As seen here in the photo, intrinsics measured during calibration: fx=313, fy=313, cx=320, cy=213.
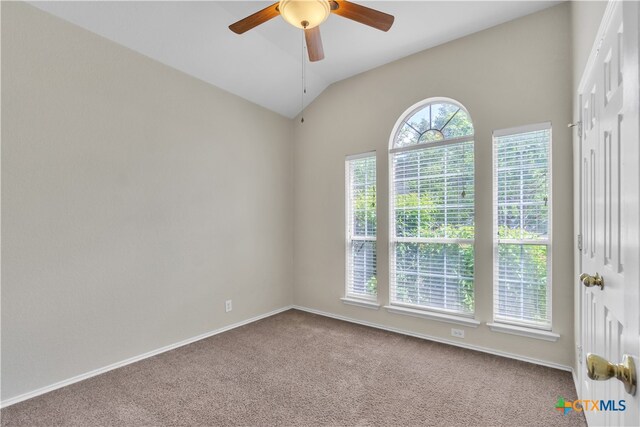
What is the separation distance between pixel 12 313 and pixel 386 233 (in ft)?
10.7

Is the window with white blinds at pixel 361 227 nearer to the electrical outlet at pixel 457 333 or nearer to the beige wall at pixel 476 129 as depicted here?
the beige wall at pixel 476 129

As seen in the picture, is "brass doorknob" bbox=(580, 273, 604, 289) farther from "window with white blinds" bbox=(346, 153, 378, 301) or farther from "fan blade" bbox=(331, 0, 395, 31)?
"window with white blinds" bbox=(346, 153, 378, 301)

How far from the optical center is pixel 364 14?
6.53 feet

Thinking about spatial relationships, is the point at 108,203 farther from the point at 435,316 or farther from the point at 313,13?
the point at 435,316

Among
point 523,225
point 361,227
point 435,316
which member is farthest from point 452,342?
point 361,227

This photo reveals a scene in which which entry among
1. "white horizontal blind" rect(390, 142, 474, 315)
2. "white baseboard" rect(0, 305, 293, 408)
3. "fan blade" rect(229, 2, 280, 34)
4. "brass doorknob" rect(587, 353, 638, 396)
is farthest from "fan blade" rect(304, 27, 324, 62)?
"white baseboard" rect(0, 305, 293, 408)

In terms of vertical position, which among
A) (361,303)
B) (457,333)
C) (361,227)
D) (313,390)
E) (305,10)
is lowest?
(313,390)

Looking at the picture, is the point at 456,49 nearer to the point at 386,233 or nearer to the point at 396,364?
the point at 386,233

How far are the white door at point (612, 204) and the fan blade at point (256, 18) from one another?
1720 mm

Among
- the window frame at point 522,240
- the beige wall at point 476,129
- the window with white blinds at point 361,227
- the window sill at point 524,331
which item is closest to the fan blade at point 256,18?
the beige wall at point 476,129

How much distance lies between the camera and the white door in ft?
1.96

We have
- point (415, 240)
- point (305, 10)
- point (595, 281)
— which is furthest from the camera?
point (415, 240)

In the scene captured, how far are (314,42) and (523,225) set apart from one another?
2354 millimetres

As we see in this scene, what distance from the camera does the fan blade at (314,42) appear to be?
2164 mm
